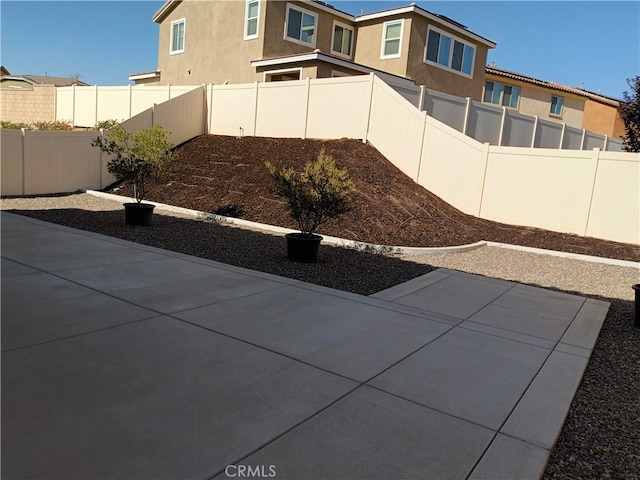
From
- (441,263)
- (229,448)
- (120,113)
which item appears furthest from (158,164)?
(120,113)

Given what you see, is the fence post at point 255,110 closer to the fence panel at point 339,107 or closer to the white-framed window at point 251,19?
the fence panel at point 339,107

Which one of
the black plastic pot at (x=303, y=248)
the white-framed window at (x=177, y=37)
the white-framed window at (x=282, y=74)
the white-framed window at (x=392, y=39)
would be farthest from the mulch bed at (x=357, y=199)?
the white-framed window at (x=177, y=37)

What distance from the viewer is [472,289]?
810 cm

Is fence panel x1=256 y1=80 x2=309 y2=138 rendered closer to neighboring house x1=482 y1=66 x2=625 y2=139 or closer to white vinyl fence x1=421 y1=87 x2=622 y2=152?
white vinyl fence x1=421 y1=87 x2=622 y2=152

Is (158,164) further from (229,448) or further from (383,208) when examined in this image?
(229,448)

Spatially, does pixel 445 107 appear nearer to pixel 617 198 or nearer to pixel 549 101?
pixel 617 198

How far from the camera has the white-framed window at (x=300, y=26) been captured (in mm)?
23734

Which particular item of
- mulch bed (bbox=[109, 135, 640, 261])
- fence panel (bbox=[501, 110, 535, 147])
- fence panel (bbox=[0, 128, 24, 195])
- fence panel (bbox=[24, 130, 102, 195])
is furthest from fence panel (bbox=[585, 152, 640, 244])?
fence panel (bbox=[0, 128, 24, 195])

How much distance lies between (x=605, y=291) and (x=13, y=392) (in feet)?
30.9

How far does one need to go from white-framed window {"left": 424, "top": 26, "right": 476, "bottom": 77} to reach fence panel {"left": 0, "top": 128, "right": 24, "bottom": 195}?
18.8 m

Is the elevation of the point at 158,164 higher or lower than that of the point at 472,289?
higher

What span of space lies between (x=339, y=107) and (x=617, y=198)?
9245 millimetres

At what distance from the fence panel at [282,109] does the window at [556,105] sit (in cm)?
2482

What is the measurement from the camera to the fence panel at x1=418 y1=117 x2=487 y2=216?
14.6 m
